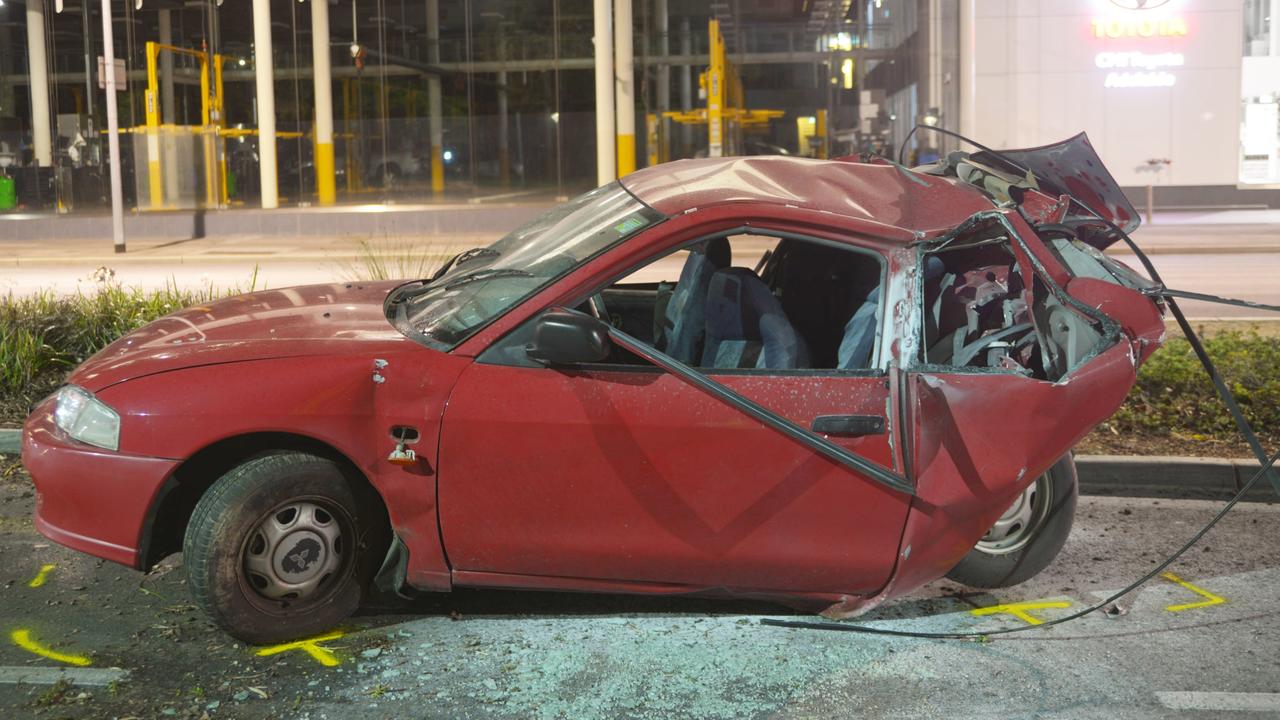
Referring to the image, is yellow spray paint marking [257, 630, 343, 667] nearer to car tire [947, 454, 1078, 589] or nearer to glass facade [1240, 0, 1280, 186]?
car tire [947, 454, 1078, 589]

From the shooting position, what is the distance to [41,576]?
17.0ft

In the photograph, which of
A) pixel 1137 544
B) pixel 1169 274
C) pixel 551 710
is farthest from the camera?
pixel 1169 274

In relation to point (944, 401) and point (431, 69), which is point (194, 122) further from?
point (944, 401)

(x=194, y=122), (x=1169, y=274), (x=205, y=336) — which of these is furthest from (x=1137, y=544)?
(x=194, y=122)

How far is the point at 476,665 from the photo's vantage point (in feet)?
14.0

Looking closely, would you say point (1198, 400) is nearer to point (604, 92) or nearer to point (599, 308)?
point (599, 308)

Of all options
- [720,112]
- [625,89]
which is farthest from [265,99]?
[720,112]

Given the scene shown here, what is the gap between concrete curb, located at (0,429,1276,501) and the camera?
639 cm

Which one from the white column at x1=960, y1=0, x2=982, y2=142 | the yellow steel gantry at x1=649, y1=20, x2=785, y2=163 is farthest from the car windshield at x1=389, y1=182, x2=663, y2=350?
the white column at x1=960, y1=0, x2=982, y2=142

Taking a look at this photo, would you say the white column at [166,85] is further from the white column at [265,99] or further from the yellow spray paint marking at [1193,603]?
the yellow spray paint marking at [1193,603]

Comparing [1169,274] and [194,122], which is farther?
[194,122]

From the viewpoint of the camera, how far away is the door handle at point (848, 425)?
4.12 meters

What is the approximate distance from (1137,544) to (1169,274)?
37.8ft

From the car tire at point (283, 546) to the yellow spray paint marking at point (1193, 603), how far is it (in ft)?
9.59
